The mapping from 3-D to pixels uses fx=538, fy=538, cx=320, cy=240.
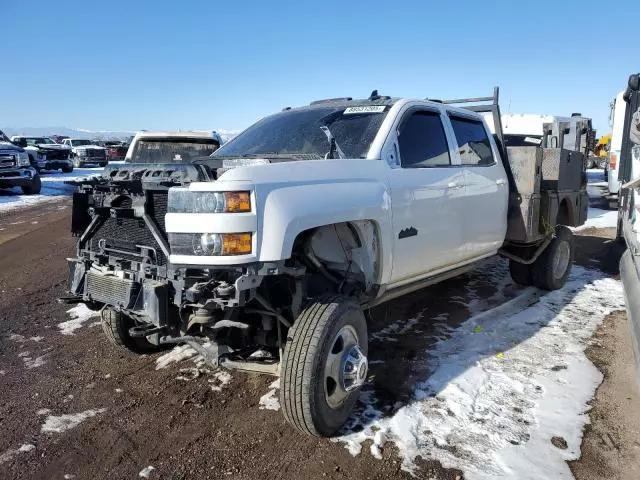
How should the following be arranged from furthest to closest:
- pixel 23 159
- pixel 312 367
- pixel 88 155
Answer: pixel 88 155
pixel 23 159
pixel 312 367

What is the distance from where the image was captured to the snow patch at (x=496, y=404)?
300cm

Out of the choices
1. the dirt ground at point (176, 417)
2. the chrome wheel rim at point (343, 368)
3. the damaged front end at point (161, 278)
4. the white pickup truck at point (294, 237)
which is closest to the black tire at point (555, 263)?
the dirt ground at point (176, 417)

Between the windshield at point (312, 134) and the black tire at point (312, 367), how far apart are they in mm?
1139

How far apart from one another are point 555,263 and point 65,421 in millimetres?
5357

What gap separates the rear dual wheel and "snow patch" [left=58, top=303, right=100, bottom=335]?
473 cm

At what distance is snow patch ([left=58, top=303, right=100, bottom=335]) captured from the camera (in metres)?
4.99

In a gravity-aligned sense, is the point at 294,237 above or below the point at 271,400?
above

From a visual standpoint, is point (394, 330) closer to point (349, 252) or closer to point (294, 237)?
point (349, 252)

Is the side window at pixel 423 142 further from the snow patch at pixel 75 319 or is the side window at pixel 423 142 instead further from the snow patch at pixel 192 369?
the snow patch at pixel 75 319

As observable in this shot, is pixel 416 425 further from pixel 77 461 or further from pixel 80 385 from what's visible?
pixel 80 385

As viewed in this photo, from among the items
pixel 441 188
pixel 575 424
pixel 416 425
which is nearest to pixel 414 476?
pixel 416 425

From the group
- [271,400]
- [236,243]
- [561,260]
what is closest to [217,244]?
[236,243]

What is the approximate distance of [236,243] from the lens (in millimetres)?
2770

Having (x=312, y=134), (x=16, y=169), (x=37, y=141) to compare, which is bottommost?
(x=16, y=169)
